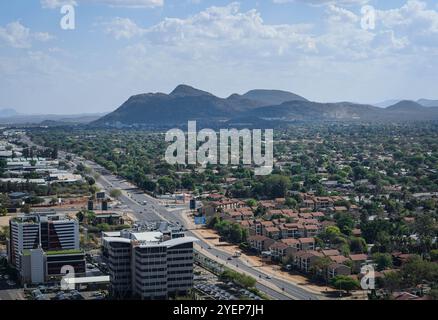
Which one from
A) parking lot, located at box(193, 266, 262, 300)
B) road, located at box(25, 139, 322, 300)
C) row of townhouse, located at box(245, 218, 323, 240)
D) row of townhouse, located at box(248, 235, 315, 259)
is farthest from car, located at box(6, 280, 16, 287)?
row of townhouse, located at box(245, 218, 323, 240)

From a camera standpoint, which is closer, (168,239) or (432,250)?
(168,239)

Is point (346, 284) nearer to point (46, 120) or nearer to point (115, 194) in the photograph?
point (115, 194)

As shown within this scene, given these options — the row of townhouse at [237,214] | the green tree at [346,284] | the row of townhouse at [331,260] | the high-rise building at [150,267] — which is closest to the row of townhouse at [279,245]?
the row of townhouse at [331,260]

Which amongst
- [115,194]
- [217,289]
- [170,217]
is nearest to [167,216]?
[170,217]
